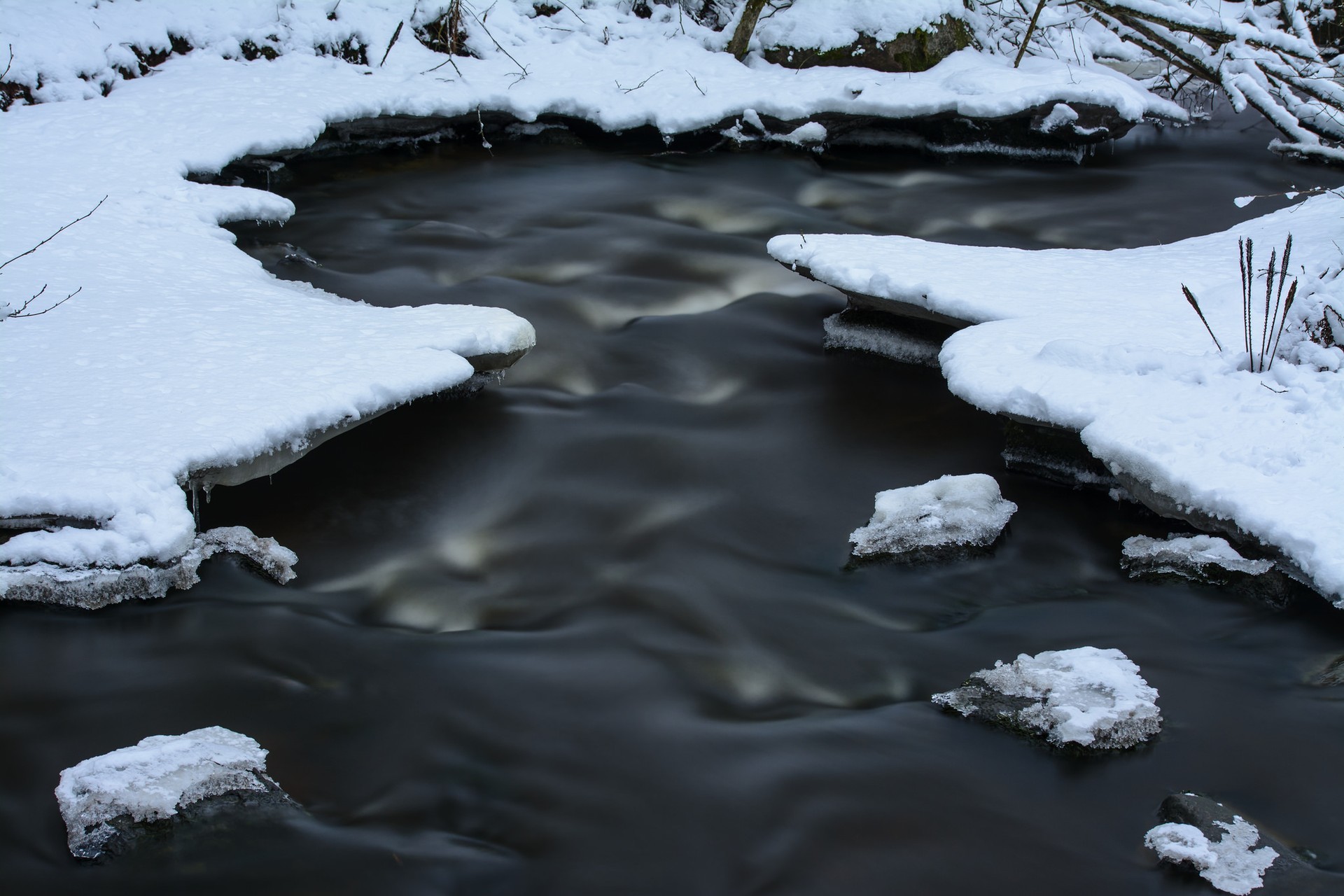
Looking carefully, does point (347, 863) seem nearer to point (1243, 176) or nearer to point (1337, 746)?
point (1337, 746)

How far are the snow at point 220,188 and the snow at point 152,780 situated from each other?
0.74 meters

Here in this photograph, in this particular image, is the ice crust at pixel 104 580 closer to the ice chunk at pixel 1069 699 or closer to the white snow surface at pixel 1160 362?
the ice chunk at pixel 1069 699

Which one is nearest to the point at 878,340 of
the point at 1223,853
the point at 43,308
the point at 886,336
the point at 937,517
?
the point at 886,336

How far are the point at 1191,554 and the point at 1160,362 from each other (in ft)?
2.90

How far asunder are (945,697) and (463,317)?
2.69 metres

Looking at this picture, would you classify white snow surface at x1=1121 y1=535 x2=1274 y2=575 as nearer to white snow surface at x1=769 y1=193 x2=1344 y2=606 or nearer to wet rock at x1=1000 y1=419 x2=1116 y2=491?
white snow surface at x1=769 y1=193 x2=1344 y2=606

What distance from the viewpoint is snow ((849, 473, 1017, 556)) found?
3.96 m

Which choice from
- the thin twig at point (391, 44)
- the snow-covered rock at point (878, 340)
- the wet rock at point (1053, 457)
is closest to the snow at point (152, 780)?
the wet rock at point (1053, 457)

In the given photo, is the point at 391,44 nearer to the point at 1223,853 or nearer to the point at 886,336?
the point at 886,336

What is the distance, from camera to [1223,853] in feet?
8.84

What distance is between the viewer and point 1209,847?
106 inches

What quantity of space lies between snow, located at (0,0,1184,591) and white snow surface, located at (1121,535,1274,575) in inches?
102

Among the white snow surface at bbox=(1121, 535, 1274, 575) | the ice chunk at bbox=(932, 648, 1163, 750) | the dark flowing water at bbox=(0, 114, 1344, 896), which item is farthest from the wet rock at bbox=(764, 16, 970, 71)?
the ice chunk at bbox=(932, 648, 1163, 750)

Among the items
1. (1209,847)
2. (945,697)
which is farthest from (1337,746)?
(945,697)
